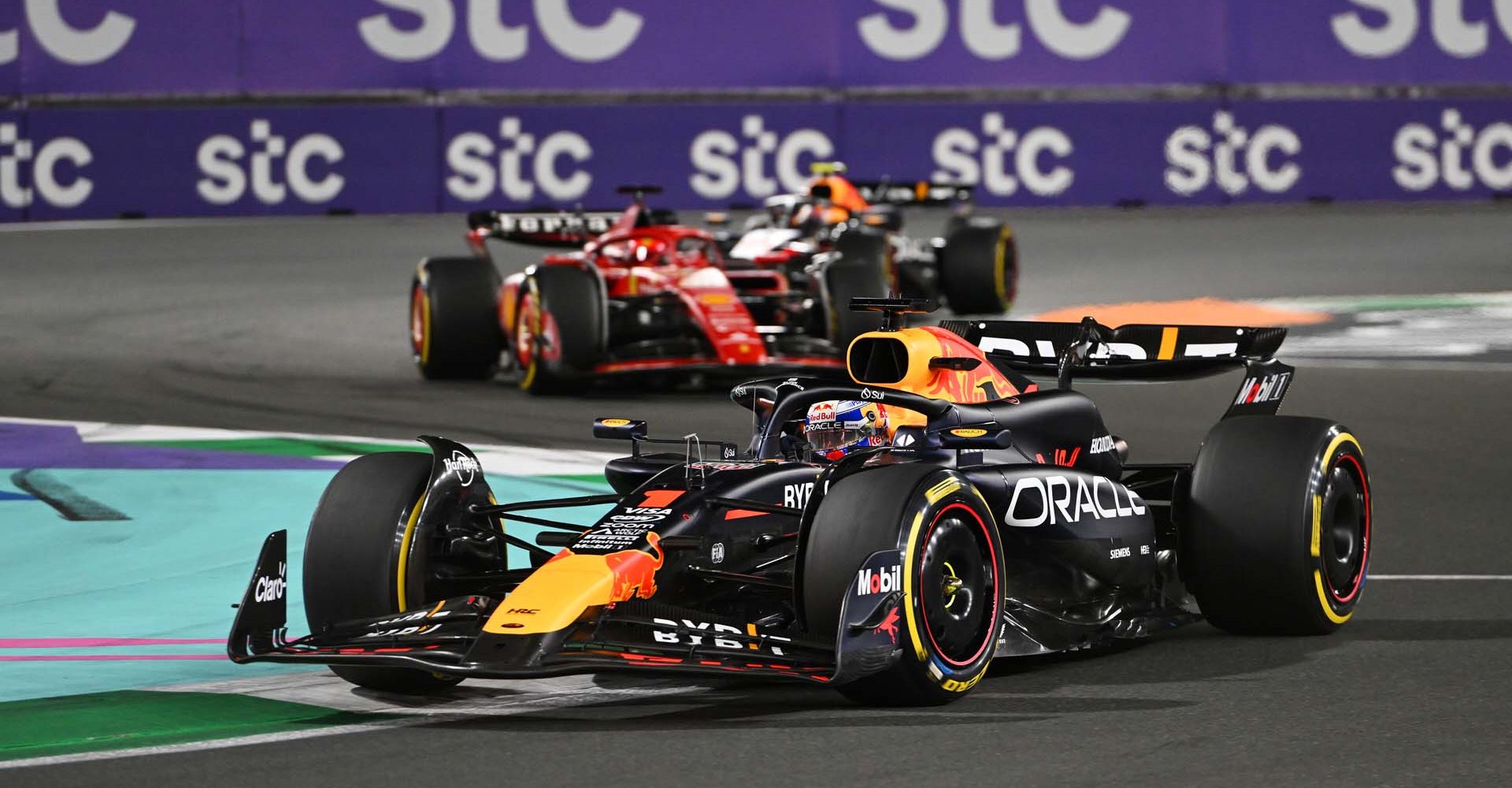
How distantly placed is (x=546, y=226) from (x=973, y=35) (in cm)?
1443

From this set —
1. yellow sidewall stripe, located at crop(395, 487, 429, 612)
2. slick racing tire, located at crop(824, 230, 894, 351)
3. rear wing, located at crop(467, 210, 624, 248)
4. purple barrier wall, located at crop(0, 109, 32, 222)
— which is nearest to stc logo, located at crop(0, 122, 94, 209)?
purple barrier wall, located at crop(0, 109, 32, 222)

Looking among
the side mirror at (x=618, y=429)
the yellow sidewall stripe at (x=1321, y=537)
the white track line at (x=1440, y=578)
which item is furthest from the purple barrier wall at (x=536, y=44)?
the yellow sidewall stripe at (x=1321, y=537)

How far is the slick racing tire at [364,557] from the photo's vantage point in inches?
292

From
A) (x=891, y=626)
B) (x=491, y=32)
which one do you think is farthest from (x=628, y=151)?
(x=891, y=626)

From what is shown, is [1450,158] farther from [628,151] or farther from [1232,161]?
[628,151]

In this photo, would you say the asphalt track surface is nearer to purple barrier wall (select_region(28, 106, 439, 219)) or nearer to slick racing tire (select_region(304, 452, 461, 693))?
purple barrier wall (select_region(28, 106, 439, 219))

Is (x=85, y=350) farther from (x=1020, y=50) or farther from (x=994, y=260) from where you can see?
(x=1020, y=50)

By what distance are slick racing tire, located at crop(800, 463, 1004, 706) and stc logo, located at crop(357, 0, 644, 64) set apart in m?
24.3

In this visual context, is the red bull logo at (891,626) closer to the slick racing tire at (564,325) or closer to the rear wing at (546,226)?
the slick racing tire at (564,325)

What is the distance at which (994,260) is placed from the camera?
21844mm

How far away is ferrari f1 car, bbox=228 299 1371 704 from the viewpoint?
6.88 meters

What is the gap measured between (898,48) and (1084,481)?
934 inches

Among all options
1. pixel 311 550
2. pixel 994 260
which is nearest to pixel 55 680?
pixel 311 550

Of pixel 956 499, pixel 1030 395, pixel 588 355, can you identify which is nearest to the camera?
pixel 956 499
